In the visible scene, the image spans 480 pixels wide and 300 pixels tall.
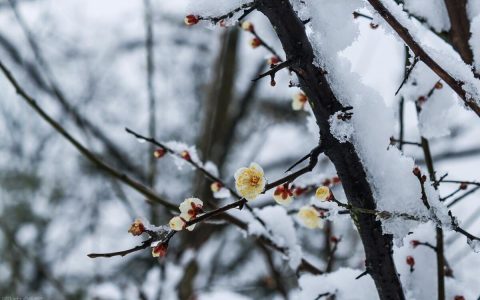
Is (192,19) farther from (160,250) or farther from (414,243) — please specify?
(414,243)

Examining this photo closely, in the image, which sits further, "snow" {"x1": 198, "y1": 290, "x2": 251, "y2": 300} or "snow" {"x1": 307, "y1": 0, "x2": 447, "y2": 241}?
"snow" {"x1": 198, "y1": 290, "x2": 251, "y2": 300}

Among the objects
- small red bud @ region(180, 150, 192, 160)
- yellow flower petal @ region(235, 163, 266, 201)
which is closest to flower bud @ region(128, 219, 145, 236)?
yellow flower petal @ region(235, 163, 266, 201)

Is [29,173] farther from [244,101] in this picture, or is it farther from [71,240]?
[244,101]

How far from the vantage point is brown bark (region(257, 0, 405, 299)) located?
26.5 inches

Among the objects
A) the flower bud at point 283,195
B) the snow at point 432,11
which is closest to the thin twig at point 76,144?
the flower bud at point 283,195

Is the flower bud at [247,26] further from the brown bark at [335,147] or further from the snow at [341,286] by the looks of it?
the snow at [341,286]

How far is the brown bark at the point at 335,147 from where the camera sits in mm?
672

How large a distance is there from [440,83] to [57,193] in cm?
563

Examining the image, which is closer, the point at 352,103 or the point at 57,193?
the point at 352,103

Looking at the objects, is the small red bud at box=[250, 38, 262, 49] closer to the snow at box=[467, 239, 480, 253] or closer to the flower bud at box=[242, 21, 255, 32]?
the flower bud at box=[242, 21, 255, 32]

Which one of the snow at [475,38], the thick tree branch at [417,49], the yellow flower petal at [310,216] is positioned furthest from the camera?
the yellow flower petal at [310,216]

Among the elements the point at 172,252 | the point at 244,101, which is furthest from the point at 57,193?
the point at 172,252

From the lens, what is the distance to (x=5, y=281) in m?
4.84

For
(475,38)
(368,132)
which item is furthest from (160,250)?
(475,38)
